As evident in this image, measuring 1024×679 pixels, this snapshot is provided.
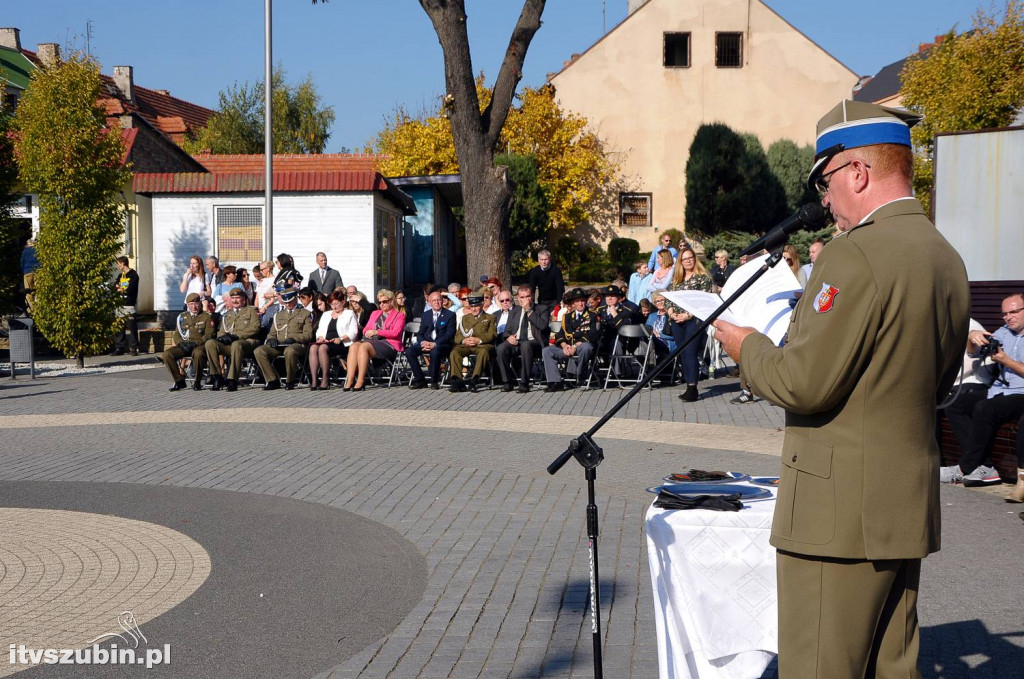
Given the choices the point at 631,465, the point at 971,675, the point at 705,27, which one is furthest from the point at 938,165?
the point at 705,27

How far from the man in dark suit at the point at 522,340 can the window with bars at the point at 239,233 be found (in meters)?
11.1

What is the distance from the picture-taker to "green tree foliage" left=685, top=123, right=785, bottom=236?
39.6 m

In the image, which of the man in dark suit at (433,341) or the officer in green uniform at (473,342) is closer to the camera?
the officer in green uniform at (473,342)

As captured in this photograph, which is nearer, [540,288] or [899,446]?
[899,446]

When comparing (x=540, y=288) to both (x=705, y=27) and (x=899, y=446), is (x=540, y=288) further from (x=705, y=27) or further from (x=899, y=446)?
(x=705, y=27)

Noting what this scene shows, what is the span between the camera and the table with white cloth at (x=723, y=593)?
3.68 m

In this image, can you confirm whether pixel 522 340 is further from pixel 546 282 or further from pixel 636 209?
pixel 636 209

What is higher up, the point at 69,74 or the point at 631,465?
the point at 69,74

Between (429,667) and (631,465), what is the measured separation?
16.8 ft

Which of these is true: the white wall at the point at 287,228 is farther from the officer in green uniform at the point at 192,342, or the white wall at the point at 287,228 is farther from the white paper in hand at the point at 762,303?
the white paper in hand at the point at 762,303

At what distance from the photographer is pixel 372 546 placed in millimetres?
6629

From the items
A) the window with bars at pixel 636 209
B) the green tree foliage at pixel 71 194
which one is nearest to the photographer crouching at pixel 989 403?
the green tree foliage at pixel 71 194

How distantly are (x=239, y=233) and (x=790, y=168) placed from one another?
83.3 ft

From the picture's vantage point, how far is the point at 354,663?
4602 millimetres
